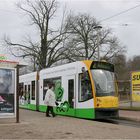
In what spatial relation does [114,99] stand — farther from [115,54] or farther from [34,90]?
[115,54]

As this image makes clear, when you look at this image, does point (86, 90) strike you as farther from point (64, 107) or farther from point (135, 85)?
point (135, 85)

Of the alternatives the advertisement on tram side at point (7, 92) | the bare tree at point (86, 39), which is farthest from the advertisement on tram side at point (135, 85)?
the bare tree at point (86, 39)

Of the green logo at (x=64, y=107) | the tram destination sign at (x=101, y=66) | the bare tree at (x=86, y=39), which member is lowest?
the green logo at (x=64, y=107)

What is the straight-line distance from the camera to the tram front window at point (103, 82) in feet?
65.9

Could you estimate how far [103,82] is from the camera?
20422mm

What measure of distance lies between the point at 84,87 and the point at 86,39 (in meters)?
41.8

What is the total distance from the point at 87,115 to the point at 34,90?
390 inches

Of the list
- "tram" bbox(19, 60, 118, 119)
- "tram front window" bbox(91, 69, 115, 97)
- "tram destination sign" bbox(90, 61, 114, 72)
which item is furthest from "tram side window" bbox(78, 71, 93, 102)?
"tram destination sign" bbox(90, 61, 114, 72)

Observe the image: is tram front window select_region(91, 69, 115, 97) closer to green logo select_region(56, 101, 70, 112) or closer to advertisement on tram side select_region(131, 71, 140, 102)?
green logo select_region(56, 101, 70, 112)

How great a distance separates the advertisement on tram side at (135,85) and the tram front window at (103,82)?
7.14 m

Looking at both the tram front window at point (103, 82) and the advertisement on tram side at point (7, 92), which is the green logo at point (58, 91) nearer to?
the tram front window at point (103, 82)

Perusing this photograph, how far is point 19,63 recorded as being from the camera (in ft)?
60.2

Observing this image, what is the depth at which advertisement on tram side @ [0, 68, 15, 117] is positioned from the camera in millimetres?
17797

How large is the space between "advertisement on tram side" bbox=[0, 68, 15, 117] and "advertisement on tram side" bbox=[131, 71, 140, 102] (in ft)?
39.3
